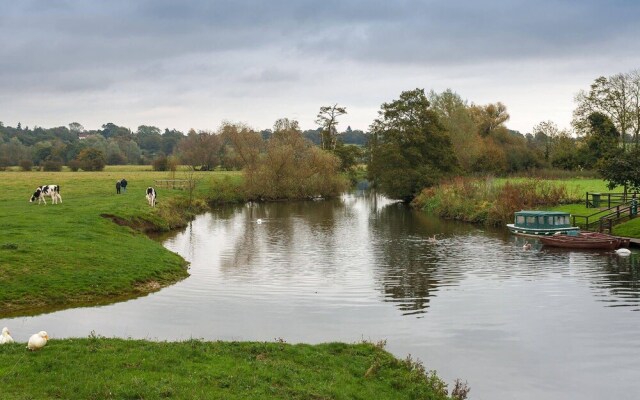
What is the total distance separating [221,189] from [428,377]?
226 feet

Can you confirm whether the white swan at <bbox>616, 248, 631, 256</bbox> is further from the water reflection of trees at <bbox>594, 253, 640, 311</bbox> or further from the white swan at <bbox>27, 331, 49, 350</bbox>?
the white swan at <bbox>27, 331, 49, 350</bbox>

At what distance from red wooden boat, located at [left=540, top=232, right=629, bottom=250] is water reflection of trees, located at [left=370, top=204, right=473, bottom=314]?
24.8 ft

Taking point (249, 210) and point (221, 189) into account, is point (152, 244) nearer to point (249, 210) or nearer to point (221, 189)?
point (249, 210)

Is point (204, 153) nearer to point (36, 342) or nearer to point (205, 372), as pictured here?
point (36, 342)

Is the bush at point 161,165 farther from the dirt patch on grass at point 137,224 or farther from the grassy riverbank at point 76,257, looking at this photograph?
the dirt patch on grass at point 137,224

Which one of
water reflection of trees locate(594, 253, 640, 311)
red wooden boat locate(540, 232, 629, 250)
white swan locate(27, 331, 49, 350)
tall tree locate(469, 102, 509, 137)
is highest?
→ tall tree locate(469, 102, 509, 137)

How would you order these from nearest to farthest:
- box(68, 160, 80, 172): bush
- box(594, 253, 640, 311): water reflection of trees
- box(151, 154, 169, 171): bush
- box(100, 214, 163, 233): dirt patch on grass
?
1. box(594, 253, 640, 311): water reflection of trees
2. box(100, 214, 163, 233): dirt patch on grass
3. box(68, 160, 80, 172): bush
4. box(151, 154, 169, 171): bush

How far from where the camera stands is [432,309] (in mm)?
23031

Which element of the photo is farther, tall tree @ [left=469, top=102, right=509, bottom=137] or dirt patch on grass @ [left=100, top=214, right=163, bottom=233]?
tall tree @ [left=469, top=102, right=509, bottom=137]

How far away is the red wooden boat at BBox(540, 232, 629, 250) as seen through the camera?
37812mm

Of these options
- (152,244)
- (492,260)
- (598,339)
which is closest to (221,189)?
(152,244)

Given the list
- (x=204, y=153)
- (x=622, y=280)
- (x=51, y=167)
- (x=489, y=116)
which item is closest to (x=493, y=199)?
(x=622, y=280)

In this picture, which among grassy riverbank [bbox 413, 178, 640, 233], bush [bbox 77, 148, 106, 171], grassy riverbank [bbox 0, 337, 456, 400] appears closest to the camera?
grassy riverbank [bbox 0, 337, 456, 400]

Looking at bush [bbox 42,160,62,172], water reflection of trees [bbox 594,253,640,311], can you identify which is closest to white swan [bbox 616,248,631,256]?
water reflection of trees [bbox 594,253,640,311]
